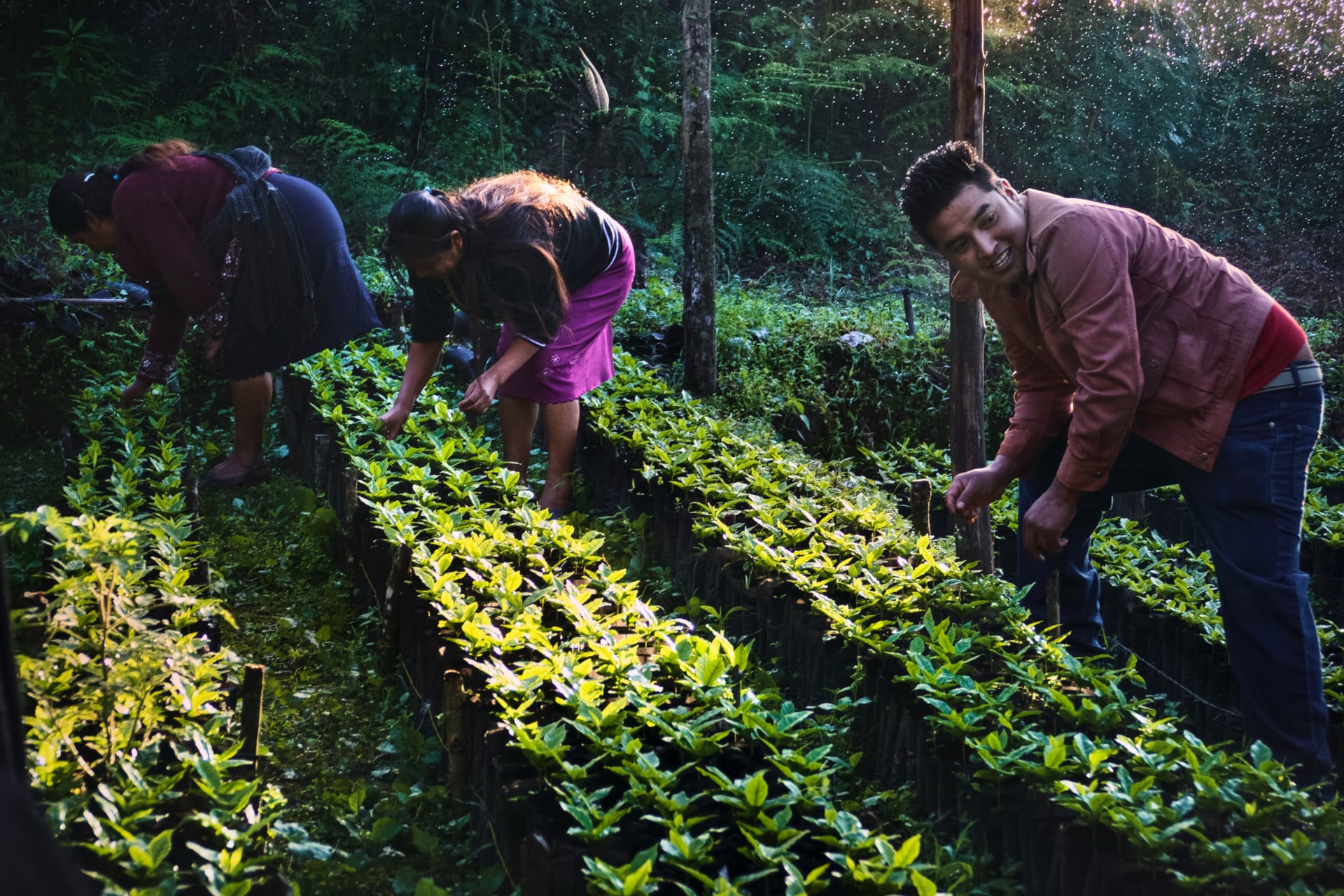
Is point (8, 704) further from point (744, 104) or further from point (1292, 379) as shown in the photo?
point (744, 104)

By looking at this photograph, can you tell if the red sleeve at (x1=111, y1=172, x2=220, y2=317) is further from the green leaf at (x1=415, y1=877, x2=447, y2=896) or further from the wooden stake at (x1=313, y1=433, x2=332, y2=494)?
the green leaf at (x1=415, y1=877, x2=447, y2=896)

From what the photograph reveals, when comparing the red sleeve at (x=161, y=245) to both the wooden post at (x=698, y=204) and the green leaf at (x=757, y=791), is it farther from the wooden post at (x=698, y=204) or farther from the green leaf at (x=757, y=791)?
the green leaf at (x=757, y=791)

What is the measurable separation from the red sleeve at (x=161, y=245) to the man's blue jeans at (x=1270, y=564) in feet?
12.1

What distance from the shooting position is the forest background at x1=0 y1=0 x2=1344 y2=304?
970 centimetres

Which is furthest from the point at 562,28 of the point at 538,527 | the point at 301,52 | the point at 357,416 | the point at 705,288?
the point at 538,527

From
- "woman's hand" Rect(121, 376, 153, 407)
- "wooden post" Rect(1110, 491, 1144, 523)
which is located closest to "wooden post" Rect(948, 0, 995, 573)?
"wooden post" Rect(1110, 491, 1144, 523)

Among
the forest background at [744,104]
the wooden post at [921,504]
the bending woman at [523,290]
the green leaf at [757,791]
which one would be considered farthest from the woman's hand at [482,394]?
the forest background at [744,104]

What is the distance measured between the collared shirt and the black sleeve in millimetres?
2315

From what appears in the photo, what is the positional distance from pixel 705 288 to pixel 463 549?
323 centimetres

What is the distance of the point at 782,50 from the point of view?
1246 cm

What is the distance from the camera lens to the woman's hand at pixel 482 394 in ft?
12.0

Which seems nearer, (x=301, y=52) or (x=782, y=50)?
(x=301, y=52)

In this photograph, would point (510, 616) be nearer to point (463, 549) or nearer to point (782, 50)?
point (463, 549)

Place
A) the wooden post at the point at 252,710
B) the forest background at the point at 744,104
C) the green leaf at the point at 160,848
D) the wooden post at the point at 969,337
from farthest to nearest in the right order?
the forest background at the point at 744,104 → the wooden post at the point at 969,337 → the wooden post at the point at 252,710 → the green leaf at the point at 160,848
